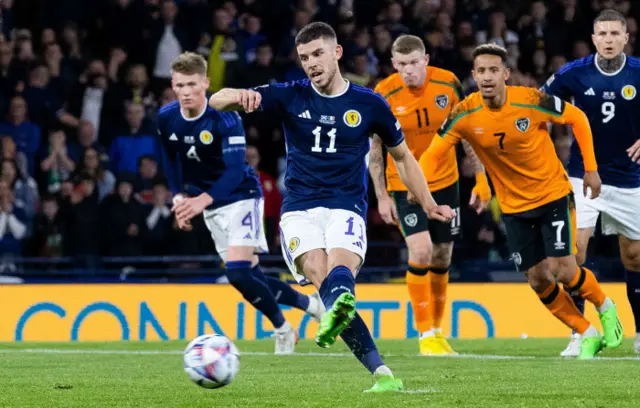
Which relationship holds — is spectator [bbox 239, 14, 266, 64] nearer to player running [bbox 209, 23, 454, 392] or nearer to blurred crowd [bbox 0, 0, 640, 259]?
blurred crowd [bbox 0, 0, 640, 259]

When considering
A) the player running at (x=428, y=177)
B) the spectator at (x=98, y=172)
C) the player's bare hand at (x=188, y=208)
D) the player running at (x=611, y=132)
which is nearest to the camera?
the player's bare hand at (x=188, y=208)

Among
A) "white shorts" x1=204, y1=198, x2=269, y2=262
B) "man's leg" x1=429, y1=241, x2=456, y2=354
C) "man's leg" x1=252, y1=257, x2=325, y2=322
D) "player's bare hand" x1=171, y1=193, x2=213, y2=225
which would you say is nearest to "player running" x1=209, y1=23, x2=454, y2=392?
"player's bare hand" x1=171, y1=193, x2=213, y2=225

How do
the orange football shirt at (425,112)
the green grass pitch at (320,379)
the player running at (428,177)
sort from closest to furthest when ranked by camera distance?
the green grass pitch at (320,379) < the player running at (428,177) < the orange football shirt at (425,112)

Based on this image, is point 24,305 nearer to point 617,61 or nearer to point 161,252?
point 161,252

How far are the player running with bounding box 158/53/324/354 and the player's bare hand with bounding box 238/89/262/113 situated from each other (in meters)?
3.51

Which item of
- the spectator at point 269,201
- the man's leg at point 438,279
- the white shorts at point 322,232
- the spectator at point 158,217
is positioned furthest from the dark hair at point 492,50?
the spectator at point 158,217

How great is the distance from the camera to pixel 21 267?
16094mm

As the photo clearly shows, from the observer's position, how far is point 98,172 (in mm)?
16281

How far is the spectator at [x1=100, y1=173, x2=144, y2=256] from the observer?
51.7 feet

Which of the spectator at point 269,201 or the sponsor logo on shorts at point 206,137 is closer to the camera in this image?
the sponsor logo on shorts at point 206,137

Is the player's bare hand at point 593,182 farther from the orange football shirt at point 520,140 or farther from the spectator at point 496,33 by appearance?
the spectator at point 496,33

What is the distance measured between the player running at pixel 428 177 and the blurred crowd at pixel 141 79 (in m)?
4.13

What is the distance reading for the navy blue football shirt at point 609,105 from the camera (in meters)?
10.9

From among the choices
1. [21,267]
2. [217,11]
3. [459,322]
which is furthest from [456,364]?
[217,11]
